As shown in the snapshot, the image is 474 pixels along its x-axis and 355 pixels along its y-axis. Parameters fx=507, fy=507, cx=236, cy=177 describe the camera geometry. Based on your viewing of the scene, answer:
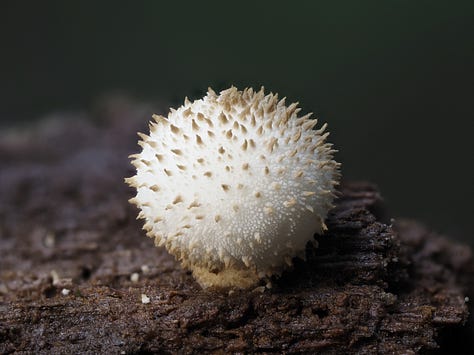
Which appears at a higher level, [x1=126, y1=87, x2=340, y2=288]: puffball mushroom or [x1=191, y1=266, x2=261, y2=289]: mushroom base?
[x1=126, y1=87, x2=340, y2=288]: puffball mushroom

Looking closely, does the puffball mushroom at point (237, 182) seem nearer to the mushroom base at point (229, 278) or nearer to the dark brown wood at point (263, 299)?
the mushroom base at point (229, 278)

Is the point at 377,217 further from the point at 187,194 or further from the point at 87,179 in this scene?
the point at 87,179

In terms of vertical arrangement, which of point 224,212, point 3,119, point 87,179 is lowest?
point 224,212

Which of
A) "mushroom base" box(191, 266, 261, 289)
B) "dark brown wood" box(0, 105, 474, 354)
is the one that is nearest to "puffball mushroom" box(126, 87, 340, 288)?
"mushroom base" box(191, 266, 261, 289)

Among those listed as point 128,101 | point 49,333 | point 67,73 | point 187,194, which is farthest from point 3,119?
point 187,194

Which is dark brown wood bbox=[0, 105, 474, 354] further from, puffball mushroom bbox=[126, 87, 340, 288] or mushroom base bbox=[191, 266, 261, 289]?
puffball mushroom bbox=[126, 87, 340, 288]

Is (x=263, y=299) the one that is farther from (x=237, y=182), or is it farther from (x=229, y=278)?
(x=237, y=182)

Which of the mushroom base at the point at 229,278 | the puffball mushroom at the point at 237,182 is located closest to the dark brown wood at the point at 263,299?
the mushroom base at the point at 229,278
